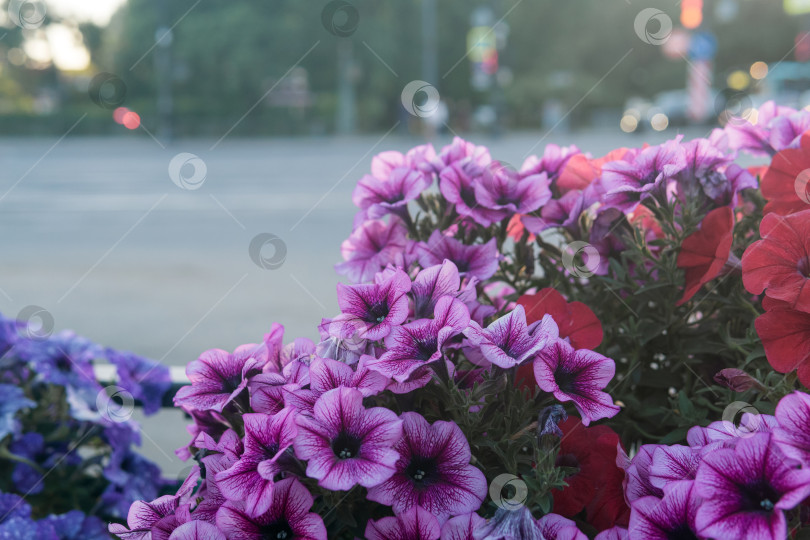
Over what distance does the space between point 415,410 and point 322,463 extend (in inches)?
6.9

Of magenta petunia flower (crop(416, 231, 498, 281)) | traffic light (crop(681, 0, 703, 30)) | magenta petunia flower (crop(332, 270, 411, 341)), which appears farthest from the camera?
traffic light (crop(681, 0, 703, 30))

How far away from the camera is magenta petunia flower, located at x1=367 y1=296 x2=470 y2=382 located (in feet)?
2.57

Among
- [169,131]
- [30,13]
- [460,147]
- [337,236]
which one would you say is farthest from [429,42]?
[460,147]

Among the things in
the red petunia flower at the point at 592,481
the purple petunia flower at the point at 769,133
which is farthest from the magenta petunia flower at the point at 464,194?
the purple petunia flower at the point at 769,133

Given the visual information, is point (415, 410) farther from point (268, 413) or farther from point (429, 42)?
point (429, 42)

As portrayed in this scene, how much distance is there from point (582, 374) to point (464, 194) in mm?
394

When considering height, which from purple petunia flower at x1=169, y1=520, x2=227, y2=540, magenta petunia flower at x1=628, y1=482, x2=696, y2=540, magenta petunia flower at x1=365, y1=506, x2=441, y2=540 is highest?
magenta petunia flower at x1=628, y1=482, x2=696, y2=540

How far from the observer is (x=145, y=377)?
4.64ft

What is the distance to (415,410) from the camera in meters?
0.87

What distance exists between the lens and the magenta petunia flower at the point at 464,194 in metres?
1.11

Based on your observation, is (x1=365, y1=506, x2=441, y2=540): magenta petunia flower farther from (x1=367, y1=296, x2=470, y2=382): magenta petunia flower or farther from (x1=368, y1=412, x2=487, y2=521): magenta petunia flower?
(x1=367, y1=296, x2=470, y2=382): magenta petunia flower

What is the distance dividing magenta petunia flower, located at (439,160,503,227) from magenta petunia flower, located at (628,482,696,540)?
49 cm

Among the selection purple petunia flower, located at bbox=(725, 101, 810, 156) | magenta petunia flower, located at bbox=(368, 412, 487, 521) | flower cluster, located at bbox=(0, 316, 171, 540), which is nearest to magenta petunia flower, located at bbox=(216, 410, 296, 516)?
magenta petunia flower, located at bbox=(368, 412, 487, 521)

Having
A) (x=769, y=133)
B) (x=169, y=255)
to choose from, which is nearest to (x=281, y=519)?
(x=769, y=133)
